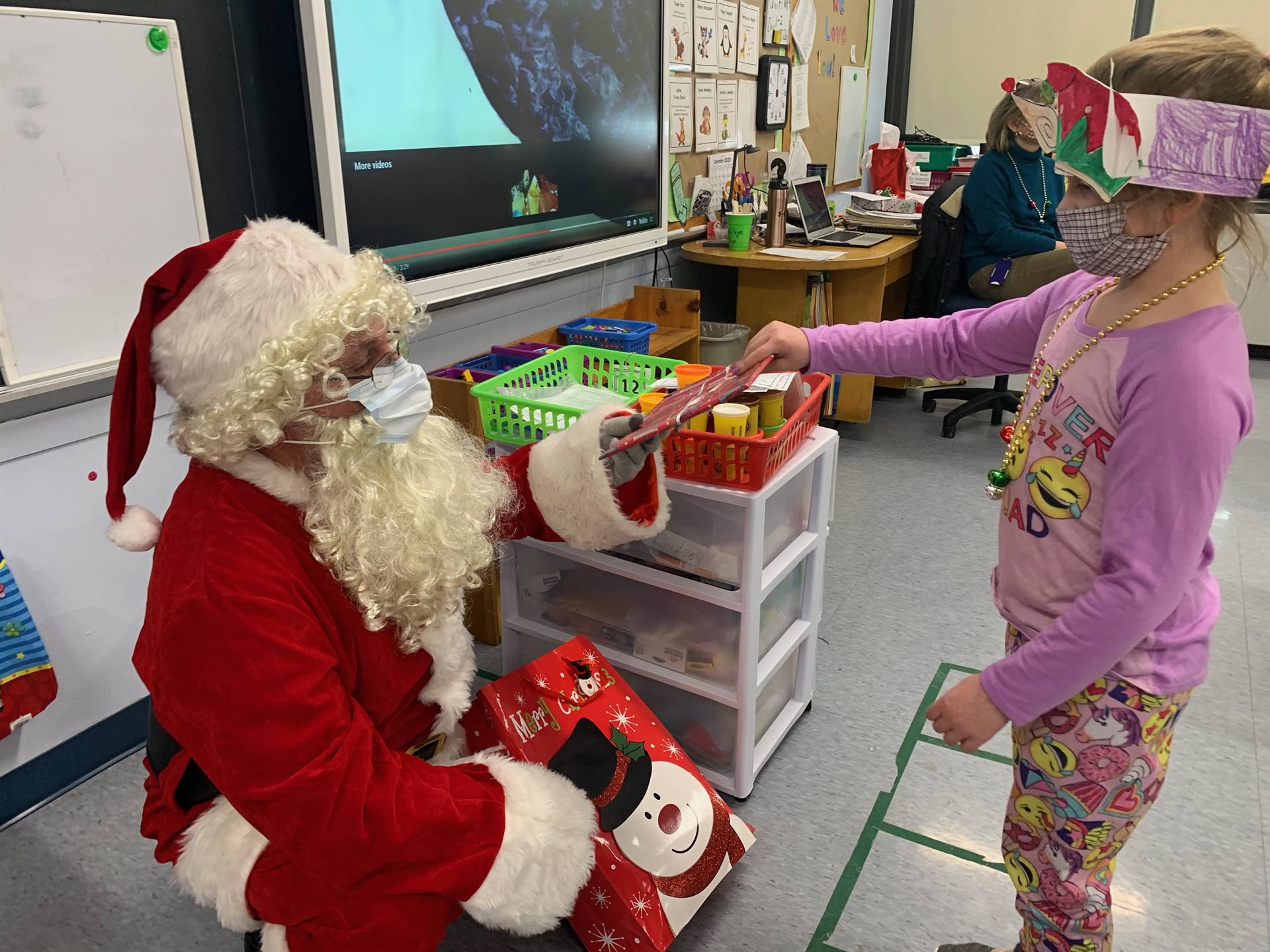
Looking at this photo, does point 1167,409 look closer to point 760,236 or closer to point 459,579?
point 459,579

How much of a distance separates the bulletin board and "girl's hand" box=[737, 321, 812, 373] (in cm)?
331

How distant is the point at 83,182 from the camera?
1551mm

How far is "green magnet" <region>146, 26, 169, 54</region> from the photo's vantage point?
1595 millimetres

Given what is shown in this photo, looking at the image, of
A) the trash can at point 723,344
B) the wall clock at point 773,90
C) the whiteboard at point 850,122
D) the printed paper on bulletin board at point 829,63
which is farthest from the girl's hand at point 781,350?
the whiteboard at point 850,122

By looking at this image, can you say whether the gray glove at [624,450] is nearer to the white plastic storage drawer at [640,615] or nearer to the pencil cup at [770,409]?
the pencil cup at [770,409]

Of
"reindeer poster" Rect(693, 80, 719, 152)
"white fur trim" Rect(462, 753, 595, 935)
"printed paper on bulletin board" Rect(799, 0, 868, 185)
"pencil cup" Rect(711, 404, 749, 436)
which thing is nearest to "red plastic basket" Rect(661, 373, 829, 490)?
"pencil cup" Rect(711, 404, 749, 436)

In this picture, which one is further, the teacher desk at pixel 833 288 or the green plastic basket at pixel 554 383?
the teacher desk at pixel 833 288

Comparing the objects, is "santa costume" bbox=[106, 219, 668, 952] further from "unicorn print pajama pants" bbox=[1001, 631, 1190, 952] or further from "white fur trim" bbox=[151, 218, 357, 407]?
"unicorn print pajama pants" bbox=[1001, 631, 1190, 952]

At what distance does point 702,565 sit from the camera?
1.68 metres

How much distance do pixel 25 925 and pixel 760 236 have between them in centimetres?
329

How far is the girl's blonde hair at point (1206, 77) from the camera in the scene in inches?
34.8

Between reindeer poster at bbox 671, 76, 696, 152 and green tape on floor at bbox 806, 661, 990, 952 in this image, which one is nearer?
green tape on floor at bbox 806, 661, 990, 952

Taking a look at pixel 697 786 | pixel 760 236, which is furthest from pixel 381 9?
pixel 760 236

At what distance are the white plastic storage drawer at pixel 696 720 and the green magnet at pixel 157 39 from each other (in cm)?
147
